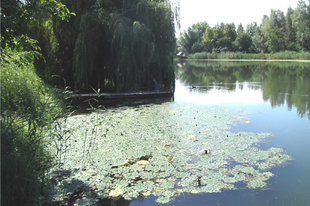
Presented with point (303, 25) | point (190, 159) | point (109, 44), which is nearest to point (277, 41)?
point (303, 25)

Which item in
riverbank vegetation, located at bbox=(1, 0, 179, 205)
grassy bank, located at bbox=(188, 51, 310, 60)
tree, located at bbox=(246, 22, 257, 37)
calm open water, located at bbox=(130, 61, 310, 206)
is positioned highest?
tree, located at bbox=(246, 22, 257, 37)

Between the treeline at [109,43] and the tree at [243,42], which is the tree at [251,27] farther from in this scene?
the treeline at [109,43]

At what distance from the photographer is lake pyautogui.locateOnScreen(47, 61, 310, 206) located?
11.3 ft

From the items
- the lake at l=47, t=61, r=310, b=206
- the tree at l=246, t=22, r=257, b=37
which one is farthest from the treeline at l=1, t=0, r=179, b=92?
the tree at l=246, t=22, r=257, b=37

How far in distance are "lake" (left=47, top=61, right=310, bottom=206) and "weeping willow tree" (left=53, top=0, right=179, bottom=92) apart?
11.0 ft

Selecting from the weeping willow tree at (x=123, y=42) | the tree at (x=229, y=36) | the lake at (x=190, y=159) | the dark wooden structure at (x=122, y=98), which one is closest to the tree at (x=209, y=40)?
the tree at (x=229, y=36)

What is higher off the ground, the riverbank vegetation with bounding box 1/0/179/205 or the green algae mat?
the riverbank vegetation with bounding box 1/0/179/205

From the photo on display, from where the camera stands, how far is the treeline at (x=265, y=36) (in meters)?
42.9

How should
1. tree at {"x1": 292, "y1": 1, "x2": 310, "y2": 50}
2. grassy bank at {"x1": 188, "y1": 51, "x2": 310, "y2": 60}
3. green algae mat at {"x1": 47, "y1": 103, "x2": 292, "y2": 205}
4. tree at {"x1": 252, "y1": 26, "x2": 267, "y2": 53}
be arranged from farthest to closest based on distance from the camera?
1. tree at {"x1": 252, "y1": 26, "x2": 267, "y2": 53}
2. tree at {"x1": 292, "y1": 1, "x2": 310, "y2": 50}
3. grassy bank at {"x1": 188, "y1": 51, "x2": 310, "y2": 60}
4. green algae mat at {"x1": 47, "y1": 103, "x2": 292, "y2": 205}

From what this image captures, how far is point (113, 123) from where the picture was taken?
675 cm

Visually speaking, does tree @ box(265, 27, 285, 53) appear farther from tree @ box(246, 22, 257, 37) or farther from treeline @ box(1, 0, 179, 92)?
treeline @ box(1, 0, 179, 92)

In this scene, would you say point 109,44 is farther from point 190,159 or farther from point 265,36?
point 265,36

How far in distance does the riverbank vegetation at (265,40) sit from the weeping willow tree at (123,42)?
30.9 m

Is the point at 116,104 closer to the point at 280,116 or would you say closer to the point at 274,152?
the point at 280,116
